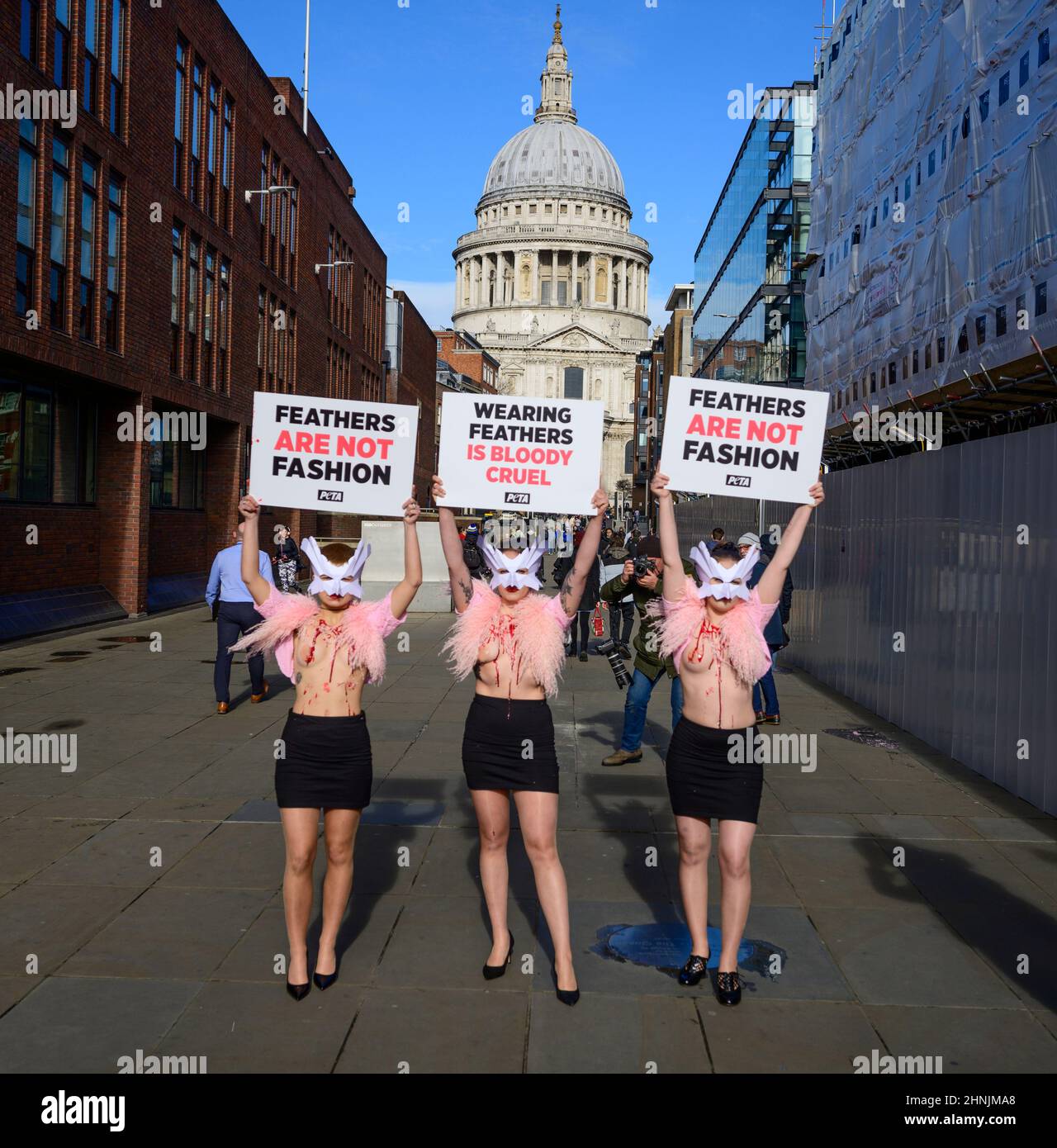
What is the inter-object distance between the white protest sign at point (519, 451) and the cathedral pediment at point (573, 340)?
465ft

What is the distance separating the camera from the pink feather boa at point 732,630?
4.96 m

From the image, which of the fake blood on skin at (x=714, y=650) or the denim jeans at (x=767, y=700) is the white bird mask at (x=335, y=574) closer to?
the fake blood on skin at (x=714, y=650)

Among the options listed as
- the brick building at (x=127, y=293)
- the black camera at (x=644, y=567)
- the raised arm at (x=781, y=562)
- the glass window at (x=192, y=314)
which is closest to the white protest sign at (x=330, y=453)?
the raised arm at (x=781, y=562)

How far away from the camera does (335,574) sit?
5.02m

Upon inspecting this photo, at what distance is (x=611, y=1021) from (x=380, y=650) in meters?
1.81

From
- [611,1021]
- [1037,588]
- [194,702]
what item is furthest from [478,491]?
[194,702]

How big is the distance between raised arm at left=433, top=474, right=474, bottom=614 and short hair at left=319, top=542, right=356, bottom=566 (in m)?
0.43

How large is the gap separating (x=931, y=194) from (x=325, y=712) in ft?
49.6

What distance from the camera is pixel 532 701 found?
4906 mm

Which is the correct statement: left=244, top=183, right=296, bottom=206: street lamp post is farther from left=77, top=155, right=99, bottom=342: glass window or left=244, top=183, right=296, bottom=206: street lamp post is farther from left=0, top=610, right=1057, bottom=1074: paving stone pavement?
left=0, top=610, right=1057, bottom=1074: paving stone pavement

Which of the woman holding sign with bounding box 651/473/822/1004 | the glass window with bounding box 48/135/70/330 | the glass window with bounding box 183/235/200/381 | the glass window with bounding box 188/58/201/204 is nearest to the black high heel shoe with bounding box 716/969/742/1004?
the woman holding sign with bounding box 651/473/822/1004

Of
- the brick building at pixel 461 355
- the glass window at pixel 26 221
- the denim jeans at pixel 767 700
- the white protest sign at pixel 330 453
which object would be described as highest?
the brick building at pixel 461 355

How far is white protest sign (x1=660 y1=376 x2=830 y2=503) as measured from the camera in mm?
5551
